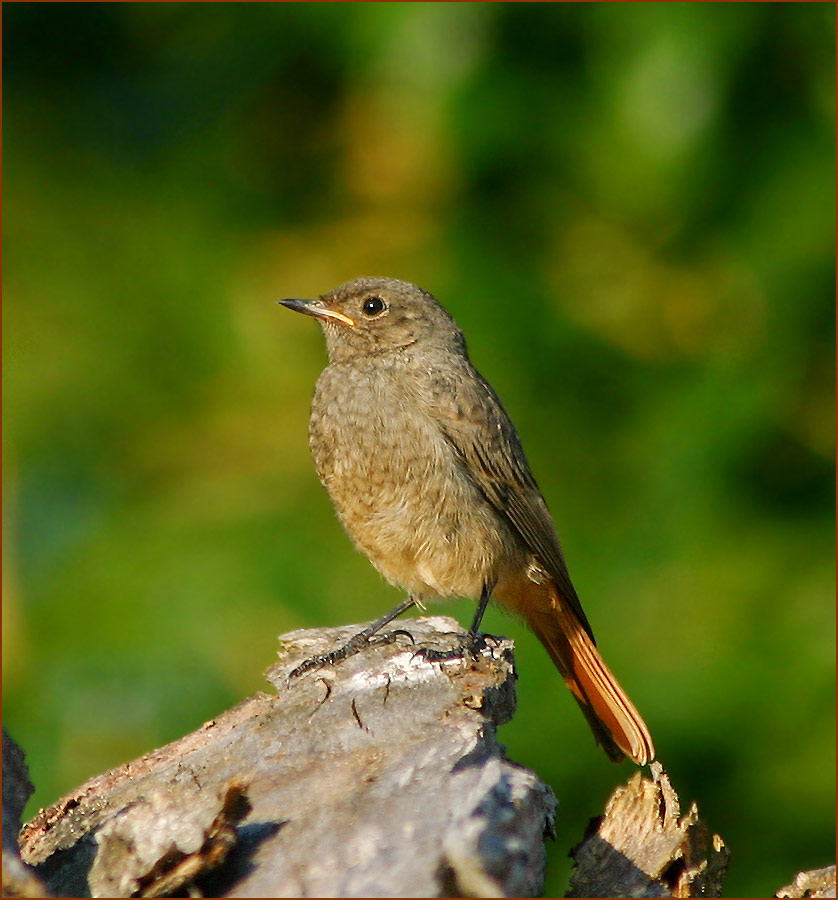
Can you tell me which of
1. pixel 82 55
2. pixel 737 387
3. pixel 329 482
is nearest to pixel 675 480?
pixel 737 387

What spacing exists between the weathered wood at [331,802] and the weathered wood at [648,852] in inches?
11.0

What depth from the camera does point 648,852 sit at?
132 inches

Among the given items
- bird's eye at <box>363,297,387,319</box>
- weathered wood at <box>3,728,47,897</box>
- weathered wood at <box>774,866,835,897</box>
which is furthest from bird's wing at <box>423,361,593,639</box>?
weathered wood at <box>3,728,47,897</box>

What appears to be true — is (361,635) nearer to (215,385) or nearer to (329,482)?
(329,482)

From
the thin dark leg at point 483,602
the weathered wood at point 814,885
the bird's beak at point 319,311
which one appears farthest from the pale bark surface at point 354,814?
the bird's beak at point 319,311

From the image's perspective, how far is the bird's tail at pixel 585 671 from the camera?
4711 millimetres

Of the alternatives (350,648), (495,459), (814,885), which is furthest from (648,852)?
(495,459)

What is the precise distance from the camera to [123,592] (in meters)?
5.08

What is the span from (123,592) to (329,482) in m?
0.92

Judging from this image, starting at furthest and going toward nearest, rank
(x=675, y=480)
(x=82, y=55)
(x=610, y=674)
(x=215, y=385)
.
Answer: (x=82, y=55) < (x=215, y=385) < (x=675, y=480) < (x=610, y=674)

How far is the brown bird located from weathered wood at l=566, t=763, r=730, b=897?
3.93 ft

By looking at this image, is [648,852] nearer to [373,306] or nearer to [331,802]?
[331,802]

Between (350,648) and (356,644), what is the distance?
0.08m

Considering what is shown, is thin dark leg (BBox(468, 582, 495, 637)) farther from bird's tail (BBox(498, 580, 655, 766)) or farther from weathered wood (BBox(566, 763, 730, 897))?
weathered wood (BBox(566, 763, 730, 897))
